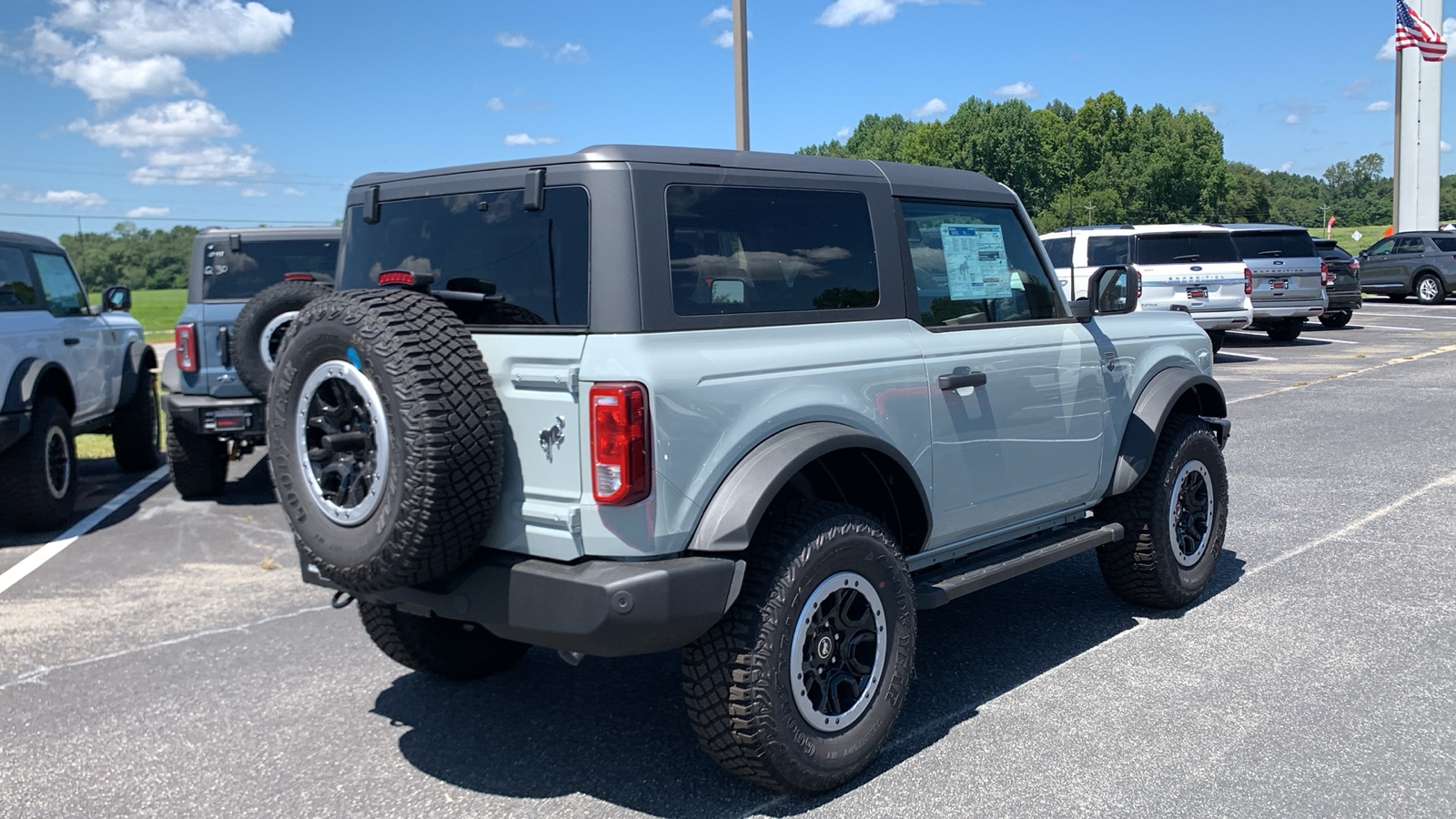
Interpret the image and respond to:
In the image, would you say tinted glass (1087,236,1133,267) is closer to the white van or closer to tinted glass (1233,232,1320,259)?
the white van

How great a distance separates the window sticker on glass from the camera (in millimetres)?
4562

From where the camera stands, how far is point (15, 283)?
27.1 feet

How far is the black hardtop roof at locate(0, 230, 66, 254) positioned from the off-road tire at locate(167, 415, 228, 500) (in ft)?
5.60

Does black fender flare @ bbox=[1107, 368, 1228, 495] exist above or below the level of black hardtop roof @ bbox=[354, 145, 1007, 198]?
below

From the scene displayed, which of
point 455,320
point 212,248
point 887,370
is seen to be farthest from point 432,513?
point 212,248

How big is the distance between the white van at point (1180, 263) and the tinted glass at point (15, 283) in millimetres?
12377

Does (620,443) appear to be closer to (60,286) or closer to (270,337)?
(270,337)

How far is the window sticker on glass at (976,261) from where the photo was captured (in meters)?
4.56

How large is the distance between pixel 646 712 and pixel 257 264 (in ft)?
20.2

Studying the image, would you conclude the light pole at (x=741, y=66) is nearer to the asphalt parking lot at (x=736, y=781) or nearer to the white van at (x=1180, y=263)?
the white van at (x=1180, y=263)

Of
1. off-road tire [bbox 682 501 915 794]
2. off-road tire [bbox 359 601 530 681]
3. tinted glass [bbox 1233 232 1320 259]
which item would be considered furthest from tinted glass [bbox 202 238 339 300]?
tinted glass [bbox 1233 232 1320 259]

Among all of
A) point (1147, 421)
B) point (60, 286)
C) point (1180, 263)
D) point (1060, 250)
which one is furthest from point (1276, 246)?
point (60, 286)

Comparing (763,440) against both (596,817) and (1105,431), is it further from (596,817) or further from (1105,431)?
(1105,431)


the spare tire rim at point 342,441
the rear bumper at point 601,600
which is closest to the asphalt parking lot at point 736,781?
the rear bumper at point 601,600
